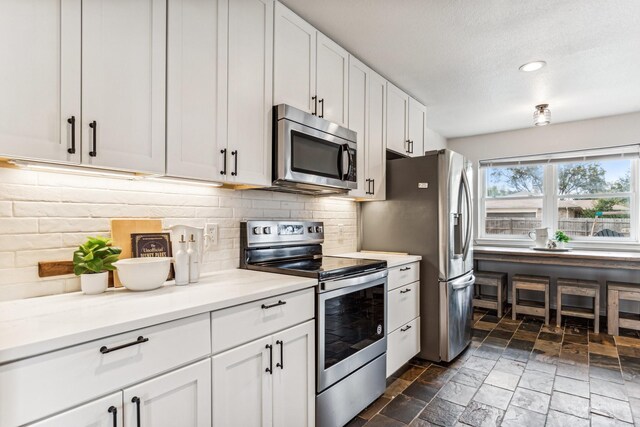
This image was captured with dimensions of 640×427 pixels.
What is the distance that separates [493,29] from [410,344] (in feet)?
7.78

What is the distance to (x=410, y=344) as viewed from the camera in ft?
9.12

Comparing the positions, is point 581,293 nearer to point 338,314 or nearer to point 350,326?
point 350,326

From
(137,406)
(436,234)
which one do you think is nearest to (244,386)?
(137,406)

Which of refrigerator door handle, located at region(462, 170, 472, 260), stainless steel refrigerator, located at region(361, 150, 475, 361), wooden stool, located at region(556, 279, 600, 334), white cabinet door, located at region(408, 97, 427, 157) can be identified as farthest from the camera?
wooden stool, located at region(556, 279, 600, 334)

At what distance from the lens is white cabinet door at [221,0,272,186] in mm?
1798

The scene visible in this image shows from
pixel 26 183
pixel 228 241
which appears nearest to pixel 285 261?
pixel 228 241

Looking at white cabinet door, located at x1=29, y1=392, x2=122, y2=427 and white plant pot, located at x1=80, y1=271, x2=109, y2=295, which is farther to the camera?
white plant pot, located at x1=80, y1=271, x2=109, y2=295

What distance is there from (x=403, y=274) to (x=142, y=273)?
1882mm

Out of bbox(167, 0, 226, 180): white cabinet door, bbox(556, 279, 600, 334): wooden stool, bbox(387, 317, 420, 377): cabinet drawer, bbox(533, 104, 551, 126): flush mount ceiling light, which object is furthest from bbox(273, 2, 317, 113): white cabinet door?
bbox(556, 279, 600, 334): wooden stool

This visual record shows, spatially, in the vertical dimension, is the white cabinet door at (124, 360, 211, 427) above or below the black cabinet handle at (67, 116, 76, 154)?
below

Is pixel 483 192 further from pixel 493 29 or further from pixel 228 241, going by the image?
pixel 228 241

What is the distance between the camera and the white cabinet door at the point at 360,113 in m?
2.69

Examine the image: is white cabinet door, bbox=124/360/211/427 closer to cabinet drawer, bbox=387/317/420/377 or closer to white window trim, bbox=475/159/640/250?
cabinet drawer, bbox=387/317/420/377

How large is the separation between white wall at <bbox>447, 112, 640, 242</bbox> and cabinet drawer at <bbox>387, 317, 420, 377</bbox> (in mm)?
2867
